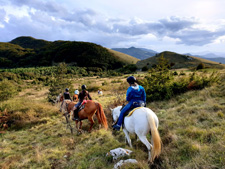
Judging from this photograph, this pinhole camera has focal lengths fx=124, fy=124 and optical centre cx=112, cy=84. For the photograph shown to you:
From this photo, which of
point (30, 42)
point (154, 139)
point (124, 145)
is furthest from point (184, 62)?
point (30, 42)

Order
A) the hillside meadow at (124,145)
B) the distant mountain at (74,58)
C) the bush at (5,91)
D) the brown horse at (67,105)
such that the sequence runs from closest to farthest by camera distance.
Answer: the hillside meadow at (124,145), the brown horse at (67,105), the bush at (5,91), the distant mountain at (74,58)

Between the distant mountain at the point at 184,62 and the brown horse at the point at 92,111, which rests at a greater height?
the distant mountain at the point at 184,62

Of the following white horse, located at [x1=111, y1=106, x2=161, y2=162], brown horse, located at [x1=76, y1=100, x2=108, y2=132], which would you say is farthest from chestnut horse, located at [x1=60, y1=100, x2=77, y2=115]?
white horse, located at [x1=111, y1=106, x2=161, y2=162]

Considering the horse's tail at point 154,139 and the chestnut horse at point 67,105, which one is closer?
the horse's tail at point 154,139

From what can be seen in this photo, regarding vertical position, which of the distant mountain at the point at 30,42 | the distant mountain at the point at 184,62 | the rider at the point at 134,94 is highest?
the distant mountain at the point at 30,42

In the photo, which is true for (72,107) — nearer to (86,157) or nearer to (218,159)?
(86,157)

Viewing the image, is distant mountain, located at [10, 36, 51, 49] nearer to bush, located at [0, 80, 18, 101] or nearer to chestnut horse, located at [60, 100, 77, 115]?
bush, located at [0, 80, 18, 101]

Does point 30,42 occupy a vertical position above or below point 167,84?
above

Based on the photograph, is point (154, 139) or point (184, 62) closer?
point (154, 139)

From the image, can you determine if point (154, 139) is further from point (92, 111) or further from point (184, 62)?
point (184, 62)

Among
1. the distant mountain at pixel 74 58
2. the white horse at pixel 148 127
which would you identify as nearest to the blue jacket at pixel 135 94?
the white horse at pixel 148 127

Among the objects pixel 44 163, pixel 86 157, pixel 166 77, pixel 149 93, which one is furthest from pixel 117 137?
pixel 166 77

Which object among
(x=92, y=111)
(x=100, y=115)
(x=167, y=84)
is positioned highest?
(x=167, y=84)

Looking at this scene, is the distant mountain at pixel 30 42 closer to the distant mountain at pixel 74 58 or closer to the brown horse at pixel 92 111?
the distant mountain at pixel 74 58
